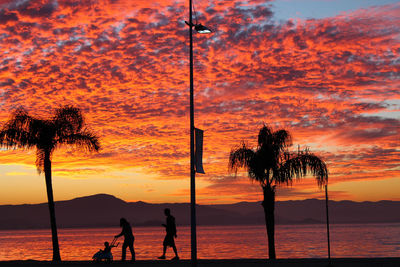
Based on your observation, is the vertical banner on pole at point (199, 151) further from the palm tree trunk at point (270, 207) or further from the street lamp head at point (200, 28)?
the palm tree trunk at point (270, 207)

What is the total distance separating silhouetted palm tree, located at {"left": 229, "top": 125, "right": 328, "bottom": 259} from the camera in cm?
2669

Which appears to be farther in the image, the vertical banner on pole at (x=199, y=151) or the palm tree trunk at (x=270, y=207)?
the palm tree trunk at (x=270, y=207)

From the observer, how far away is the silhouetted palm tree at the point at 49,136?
2688 cm

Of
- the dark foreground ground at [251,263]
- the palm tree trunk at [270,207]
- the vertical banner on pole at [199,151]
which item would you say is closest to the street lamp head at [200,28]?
the vertical banner on pole at [199,151]

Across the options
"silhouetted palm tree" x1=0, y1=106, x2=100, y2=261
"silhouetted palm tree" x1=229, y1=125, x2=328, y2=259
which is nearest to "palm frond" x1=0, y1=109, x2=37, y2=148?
"silhouetted palm tree" x1=0, y1=106, x2=100, y2=261

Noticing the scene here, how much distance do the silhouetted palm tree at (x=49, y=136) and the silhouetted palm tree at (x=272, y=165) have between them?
771 centimetres

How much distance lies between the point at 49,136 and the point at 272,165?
11033 mm

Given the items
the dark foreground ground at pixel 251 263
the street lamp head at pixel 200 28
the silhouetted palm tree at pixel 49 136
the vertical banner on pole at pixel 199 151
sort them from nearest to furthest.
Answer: the vertical banner on pole at pixel 199 151 → the street lamp head at pixel 200 28 → the dark foreground ground at pixel 251 263 → the silhouetted palm tree at pixel 49 136

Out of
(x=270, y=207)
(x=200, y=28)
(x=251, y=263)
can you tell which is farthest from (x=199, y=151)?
(x=270, y=207)

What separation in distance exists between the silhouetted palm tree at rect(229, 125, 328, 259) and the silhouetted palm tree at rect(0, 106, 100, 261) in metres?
7.71

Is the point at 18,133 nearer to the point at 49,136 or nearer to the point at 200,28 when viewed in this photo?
the point at 49,136

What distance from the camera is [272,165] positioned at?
27.0m

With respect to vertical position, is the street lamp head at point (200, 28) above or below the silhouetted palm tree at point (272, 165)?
above

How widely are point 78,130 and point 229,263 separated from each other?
11.1 metres
